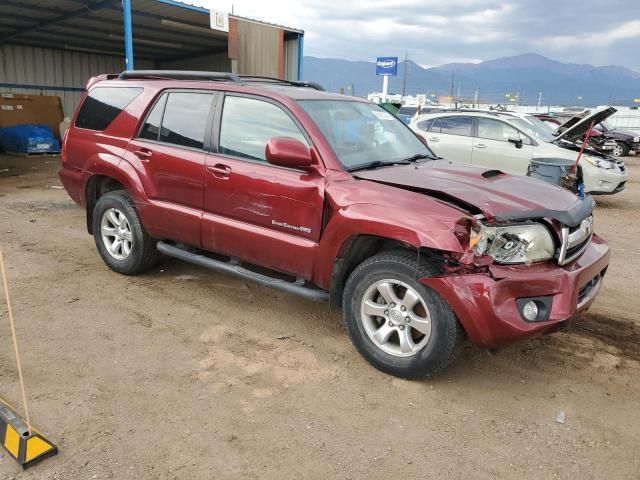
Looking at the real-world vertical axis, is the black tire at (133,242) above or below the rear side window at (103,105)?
below

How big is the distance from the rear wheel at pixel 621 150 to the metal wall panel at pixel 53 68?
20054mm

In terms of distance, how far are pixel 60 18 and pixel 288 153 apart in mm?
15269

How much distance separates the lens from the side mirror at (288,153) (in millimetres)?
3402

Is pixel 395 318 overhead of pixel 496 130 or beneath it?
beneath

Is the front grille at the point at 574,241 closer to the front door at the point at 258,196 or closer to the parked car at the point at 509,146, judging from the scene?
the front door at the point at 258,196

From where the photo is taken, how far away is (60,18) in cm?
1532

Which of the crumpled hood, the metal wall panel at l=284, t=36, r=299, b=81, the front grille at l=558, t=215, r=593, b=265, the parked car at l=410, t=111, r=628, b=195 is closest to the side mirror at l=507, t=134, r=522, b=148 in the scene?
the parked car at l=410, t=111, r=628, b=195

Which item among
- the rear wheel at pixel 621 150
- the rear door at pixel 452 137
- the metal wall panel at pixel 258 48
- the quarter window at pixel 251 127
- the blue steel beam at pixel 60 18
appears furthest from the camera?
the rear wheel at pixel 621 150

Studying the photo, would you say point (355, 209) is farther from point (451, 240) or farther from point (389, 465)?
point (389, 465)

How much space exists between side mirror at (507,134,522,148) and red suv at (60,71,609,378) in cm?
579

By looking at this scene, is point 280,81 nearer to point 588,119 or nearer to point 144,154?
point 144,154

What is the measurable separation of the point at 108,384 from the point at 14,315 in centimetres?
146

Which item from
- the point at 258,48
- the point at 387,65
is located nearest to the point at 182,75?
the point at 258,48

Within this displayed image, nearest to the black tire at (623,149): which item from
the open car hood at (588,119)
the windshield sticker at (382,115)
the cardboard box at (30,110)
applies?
the open car hood at (588,119)
